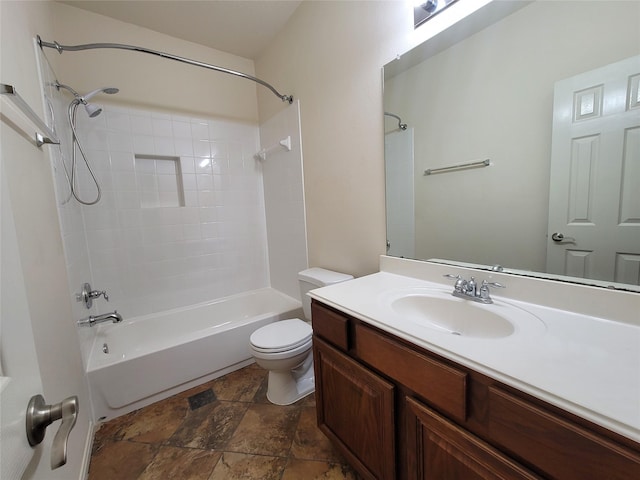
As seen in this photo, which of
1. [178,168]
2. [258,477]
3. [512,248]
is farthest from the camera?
[178,168]

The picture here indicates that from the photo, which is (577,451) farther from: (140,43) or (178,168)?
(140,43)

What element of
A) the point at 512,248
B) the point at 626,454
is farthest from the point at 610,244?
the point at 626,454

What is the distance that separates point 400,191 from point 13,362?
1418 mm

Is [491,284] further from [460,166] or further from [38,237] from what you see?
[38,237]

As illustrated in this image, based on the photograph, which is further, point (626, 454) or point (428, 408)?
point (428, 408)

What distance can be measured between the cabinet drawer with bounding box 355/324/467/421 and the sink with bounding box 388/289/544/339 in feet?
0.38

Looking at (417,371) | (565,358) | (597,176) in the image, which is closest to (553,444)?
(565,358)

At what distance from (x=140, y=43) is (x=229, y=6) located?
0.80m

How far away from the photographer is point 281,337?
1585mm

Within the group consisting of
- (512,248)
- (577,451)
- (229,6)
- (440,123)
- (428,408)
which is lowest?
(428,408)

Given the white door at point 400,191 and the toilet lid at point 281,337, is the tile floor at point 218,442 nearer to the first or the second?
the toilet lid at point 281,337

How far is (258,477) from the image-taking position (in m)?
1.19

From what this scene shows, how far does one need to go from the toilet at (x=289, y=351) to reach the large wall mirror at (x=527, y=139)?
73 centimetres

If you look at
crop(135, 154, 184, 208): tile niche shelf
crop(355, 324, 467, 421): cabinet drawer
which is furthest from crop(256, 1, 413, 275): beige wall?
crop(135, 154, 184, 208): tile niche shelf
